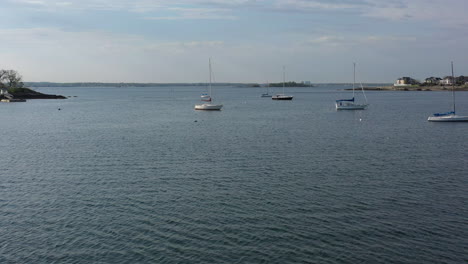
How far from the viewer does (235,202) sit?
28.4 m

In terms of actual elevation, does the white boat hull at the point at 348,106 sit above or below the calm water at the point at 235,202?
above

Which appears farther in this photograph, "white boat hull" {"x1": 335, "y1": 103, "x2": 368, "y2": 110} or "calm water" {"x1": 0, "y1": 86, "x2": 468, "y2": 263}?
"white boat hull" {"x1": 335, "y1": 103, "x2": 368, "y2": 110}

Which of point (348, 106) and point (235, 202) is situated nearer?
point (235, 202)

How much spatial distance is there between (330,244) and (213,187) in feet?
40.4

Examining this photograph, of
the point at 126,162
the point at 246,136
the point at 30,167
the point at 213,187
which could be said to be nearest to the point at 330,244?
the point at 213,187

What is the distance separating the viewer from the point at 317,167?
38469mm

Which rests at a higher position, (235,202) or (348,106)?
(348,106)

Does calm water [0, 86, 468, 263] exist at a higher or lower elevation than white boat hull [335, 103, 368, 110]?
lower

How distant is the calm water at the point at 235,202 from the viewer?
2122cm

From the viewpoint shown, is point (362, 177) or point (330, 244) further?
point (362, 177)

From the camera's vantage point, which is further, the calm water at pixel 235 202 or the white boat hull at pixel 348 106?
the white boat hull at pixel 348 106

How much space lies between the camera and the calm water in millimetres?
21219

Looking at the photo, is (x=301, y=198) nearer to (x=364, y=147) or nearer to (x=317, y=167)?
(x=317, y=167)

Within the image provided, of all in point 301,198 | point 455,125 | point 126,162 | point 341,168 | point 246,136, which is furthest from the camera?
point 455,125
